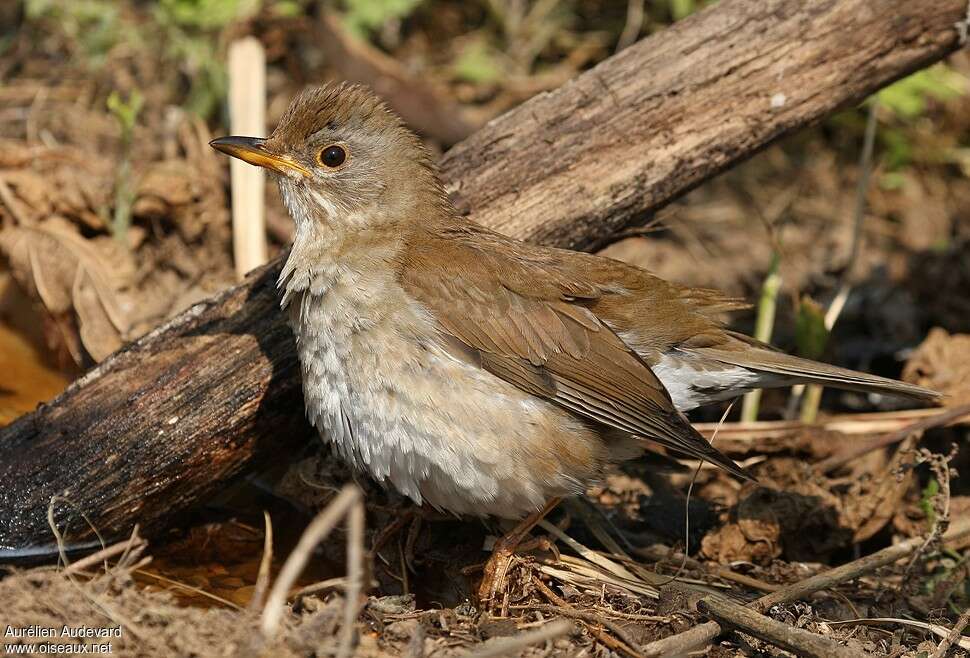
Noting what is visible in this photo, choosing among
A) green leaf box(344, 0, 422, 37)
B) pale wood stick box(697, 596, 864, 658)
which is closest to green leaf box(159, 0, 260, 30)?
green leaf box(344, 0, 422, 37)

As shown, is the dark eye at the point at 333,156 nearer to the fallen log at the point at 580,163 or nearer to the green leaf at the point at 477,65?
the fallen log at the point at 580,163

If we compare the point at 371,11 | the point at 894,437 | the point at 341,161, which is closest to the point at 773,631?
the point at 894,437

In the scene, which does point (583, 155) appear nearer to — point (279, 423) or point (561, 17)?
point (279, 423)

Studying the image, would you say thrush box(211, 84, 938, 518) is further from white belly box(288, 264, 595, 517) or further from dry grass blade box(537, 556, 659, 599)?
dry grass blade box(537, 556, 659, 599)

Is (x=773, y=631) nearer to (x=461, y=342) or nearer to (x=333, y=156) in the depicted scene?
(x=461, y=342)

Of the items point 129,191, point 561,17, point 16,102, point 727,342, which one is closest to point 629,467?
point 727,342

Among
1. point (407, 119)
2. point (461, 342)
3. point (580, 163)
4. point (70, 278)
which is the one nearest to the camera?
point (461, 342)
